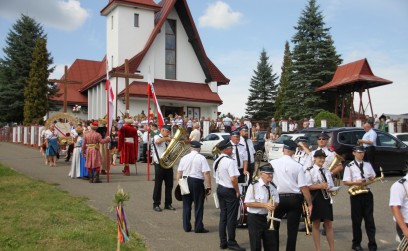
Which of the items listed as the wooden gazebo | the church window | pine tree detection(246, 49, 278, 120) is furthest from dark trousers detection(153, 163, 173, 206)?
pine tree detection(246, 49, 278, 120)

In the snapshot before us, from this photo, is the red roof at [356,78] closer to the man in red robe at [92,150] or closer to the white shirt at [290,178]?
the man in red robe at [92,150]

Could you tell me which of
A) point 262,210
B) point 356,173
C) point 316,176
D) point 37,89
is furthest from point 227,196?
point 37,89

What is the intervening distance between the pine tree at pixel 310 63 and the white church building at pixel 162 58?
7.42 meters

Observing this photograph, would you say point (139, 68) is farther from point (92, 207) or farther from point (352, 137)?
point (92, 207)

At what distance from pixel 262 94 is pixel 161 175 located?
151 ft

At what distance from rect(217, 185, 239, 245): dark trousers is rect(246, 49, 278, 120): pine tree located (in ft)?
156

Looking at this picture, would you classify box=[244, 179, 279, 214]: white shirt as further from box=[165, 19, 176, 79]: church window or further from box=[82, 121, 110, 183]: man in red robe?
box=[165, 19, 176, 79]: church window

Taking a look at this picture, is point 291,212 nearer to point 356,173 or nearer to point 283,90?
point 356,173

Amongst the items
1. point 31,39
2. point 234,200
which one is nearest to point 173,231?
point 234,200

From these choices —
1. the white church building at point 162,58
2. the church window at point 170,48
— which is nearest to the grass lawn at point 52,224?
the white church building at point 162,58

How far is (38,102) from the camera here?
3925cm

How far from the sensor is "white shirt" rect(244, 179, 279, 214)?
612cm

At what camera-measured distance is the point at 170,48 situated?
38.4 m

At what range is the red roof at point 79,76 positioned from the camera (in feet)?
150
